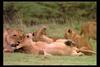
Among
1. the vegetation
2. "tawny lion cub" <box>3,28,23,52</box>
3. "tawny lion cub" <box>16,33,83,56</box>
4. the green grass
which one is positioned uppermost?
the vegetation

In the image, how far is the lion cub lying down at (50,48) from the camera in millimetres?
6434

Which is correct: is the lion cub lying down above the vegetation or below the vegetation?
below

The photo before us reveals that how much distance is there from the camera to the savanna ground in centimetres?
638

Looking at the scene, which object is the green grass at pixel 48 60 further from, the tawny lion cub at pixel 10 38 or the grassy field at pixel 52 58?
the tawny lion cub at pixel 10 38

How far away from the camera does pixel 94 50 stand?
6.39 meters

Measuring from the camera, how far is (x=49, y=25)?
21.2 feet

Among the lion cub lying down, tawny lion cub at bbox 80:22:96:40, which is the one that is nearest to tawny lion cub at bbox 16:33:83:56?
the lion cub lying down

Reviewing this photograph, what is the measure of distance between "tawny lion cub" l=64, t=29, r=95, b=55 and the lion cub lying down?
0.23ft

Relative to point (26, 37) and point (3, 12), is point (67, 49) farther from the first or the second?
point (3, 12)

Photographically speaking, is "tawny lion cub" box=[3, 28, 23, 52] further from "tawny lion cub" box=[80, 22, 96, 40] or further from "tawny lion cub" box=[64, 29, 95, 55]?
"tawny lion cub" box=[80, 22, 96, 40]

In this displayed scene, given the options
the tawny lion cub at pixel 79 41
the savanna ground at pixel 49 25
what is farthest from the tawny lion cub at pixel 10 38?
the tawny lion cub at pixel 79 41

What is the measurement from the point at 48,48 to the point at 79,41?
484 millimetres

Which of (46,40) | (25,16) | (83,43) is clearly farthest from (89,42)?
(25,16)

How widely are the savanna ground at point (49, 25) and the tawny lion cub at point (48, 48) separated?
7cm
